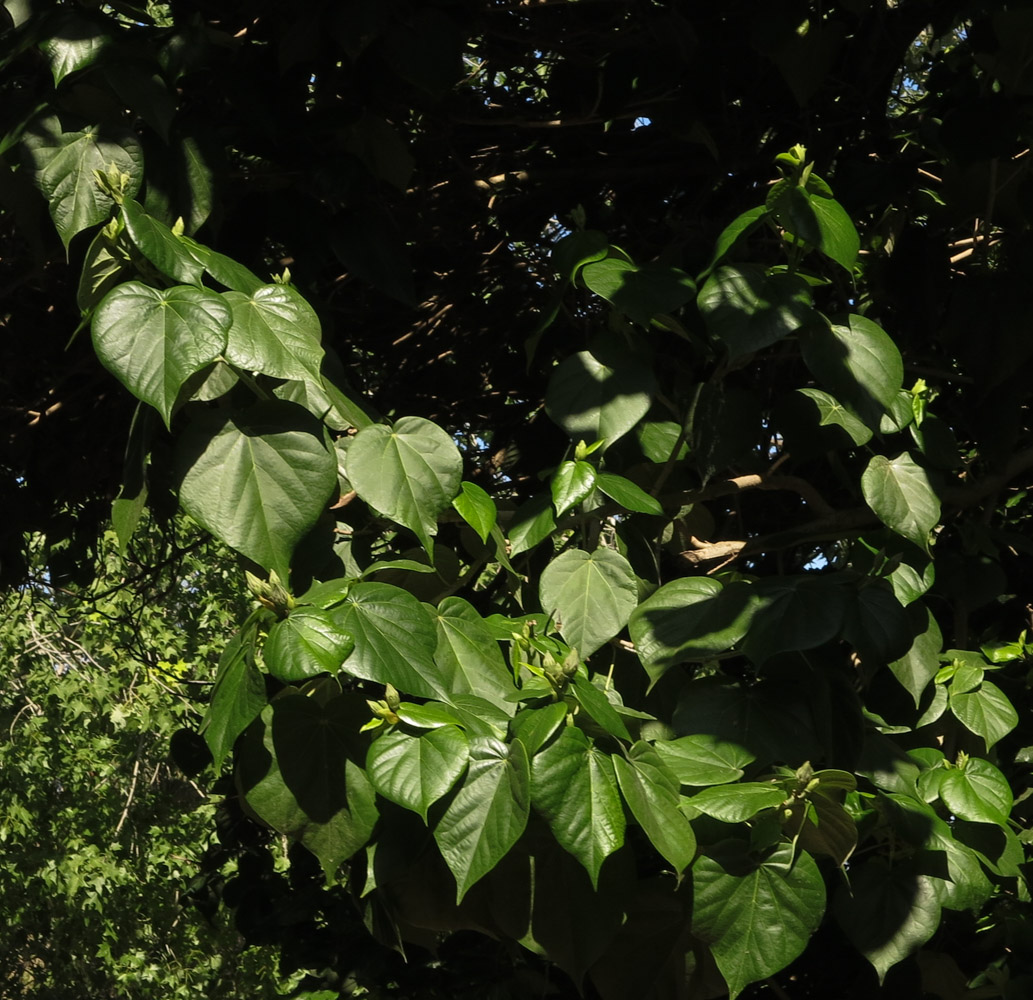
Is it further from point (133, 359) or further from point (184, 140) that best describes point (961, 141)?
point (133, 359)

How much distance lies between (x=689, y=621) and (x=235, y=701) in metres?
0.59

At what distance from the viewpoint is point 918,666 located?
1749mm

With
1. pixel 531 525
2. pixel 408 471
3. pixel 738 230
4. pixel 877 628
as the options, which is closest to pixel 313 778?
pixel 408 471

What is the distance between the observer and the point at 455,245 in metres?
2.53

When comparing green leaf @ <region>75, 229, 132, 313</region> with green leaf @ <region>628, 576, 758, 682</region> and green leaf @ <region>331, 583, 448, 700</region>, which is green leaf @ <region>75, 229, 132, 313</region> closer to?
green leaf @ <region>331, 583, 448, 700</region>

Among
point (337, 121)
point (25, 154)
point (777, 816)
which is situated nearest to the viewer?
point (777, 816)

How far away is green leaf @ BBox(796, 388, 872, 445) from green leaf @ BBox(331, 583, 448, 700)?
0.69m

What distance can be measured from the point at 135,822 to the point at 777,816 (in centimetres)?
750

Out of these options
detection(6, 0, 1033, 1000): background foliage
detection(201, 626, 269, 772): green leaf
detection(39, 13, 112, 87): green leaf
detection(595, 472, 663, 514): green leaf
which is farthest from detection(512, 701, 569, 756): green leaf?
detection(39, 13, 112, 87): green leaf

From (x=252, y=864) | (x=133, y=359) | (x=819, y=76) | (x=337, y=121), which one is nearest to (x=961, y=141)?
(x=819, y=76)

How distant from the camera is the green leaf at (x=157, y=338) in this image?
125 cm

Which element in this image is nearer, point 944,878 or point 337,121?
point 944,878

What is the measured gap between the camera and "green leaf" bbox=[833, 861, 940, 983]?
154 centimetres

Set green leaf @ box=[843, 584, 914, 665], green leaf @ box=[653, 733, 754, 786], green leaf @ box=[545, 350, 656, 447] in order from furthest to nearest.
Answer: green leaf @ box=[545, 350, 656, 447], green leaf @ box=[843, 584, 914, 665], green leaf @ box=[653, 733, 754, 786]
